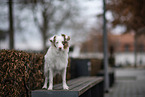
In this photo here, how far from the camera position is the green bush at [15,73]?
511 cm

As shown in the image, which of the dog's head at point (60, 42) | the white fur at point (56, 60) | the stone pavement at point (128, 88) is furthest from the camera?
the stone pavement at point (128, 88)

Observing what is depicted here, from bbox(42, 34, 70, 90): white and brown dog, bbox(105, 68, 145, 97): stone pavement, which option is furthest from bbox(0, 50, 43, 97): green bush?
bbox(105, 68, 145, 97): stone pavement

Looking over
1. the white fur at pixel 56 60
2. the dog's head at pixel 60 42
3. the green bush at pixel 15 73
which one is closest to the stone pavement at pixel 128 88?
the green bush at pixel 15 73

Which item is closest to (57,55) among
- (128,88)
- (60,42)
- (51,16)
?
(60,42)

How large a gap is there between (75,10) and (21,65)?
64.1ft

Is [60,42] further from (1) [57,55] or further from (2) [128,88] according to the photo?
(2) [128,88]

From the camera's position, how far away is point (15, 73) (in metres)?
5.23

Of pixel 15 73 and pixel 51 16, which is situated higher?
pixel 51 16

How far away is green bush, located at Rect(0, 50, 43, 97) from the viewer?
16.8ft

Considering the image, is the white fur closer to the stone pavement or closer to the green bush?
the green bush

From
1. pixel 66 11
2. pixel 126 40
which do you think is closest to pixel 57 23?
pixel 66 11

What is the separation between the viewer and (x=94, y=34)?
54.7 metres

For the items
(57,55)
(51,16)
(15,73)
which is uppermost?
(51,16)

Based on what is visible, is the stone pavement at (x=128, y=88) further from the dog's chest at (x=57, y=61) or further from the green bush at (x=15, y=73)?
the dog's chest at (x=57, y=61)
